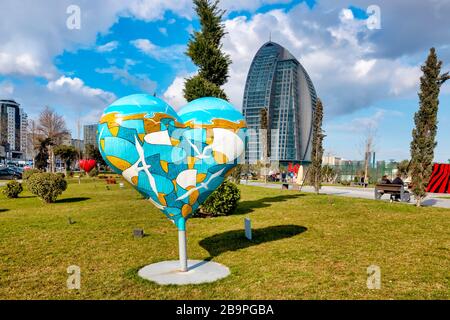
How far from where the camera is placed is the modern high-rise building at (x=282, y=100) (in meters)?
110

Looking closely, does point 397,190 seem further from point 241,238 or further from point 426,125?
point 241,238

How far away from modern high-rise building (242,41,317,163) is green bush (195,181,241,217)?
313ft

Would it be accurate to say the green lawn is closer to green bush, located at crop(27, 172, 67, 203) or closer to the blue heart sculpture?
the blue heart sculpture

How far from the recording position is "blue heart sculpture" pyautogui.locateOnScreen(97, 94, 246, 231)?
517 cm

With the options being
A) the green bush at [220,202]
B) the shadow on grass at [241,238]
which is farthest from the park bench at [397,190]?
the green bush at [220,202]

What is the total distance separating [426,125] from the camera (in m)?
14.7

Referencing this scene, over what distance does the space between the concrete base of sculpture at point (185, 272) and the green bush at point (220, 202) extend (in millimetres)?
5606

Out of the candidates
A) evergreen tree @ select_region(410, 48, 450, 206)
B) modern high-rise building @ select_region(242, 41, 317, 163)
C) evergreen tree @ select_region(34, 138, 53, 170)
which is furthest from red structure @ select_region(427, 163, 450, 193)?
modern high-rise building @ select_region(242, 41, 317, 163)

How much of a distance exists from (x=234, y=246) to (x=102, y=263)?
11.1ft

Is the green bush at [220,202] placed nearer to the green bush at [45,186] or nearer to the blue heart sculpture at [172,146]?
the blue heart sculpture at [172,146]

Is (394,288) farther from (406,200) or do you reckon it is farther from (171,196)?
(406,200)

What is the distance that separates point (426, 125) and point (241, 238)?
39.0 ft

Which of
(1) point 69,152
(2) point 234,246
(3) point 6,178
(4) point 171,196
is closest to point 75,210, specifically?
(2) point 234,246
